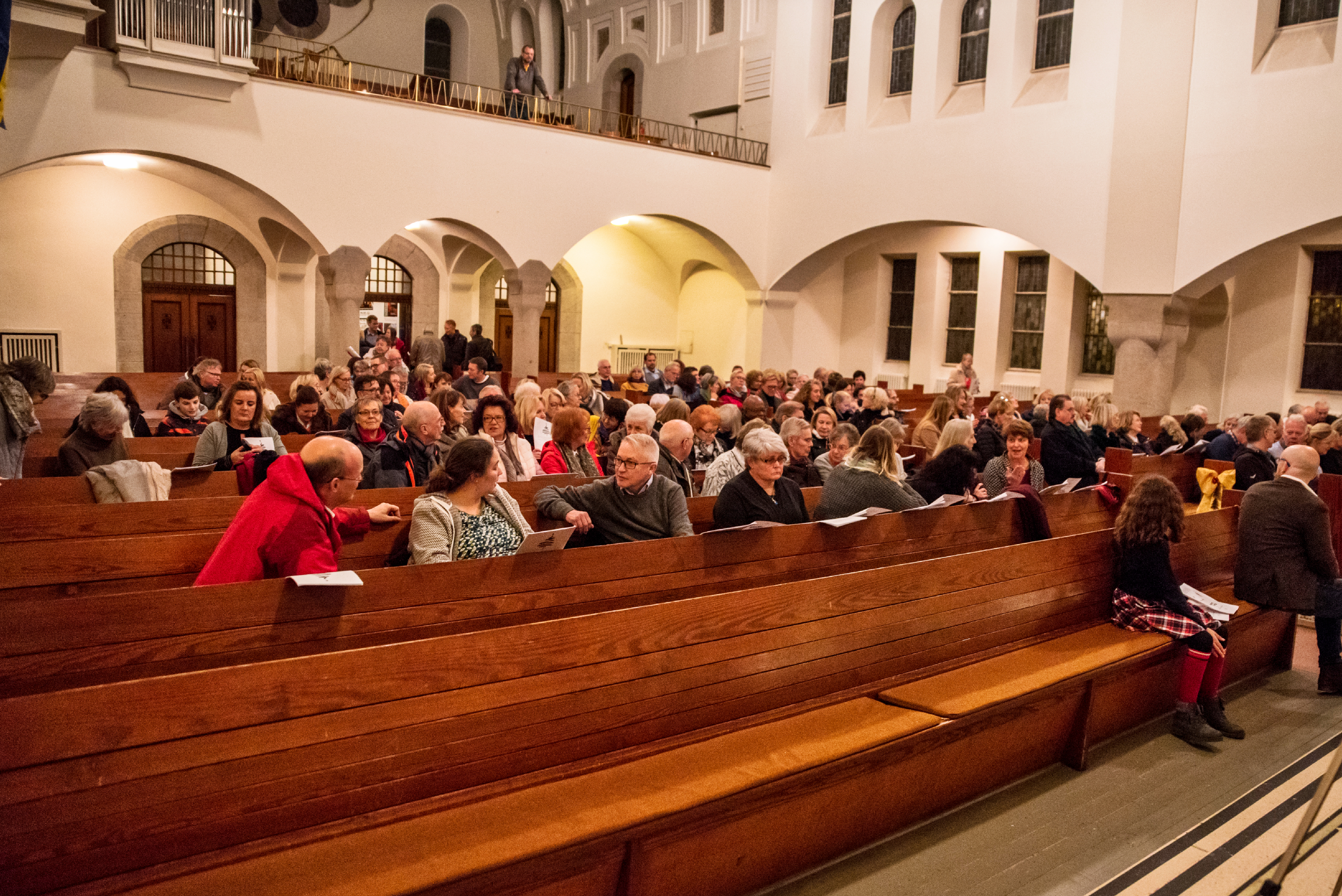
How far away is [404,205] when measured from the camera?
40.3 ft

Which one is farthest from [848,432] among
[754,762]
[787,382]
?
[787,382]

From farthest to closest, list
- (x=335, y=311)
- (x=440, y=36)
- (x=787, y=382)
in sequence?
(x=440, y=36), (x=335, y=311), (x=787, y=382)

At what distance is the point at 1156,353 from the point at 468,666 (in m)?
11.6

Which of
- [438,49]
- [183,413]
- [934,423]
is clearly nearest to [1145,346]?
[934,423]

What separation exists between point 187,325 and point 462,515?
12.2m

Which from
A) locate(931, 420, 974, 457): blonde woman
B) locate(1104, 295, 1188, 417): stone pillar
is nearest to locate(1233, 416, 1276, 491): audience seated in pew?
locate(931, 420, 974, 457): blonde woman

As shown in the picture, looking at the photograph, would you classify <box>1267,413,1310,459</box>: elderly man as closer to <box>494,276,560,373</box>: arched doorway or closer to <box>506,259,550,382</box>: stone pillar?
<box>506,259,550,382</box>: stone pillar


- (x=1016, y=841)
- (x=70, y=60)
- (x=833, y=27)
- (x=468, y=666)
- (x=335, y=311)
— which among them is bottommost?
(x=1016, y=841)

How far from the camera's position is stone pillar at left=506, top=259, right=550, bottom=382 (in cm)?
1355

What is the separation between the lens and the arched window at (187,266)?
13633mm

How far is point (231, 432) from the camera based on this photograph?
5.06m

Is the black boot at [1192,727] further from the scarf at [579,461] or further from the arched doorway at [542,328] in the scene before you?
the arched doorway at [542,328]

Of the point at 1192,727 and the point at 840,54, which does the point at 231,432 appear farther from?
the point at 840,54

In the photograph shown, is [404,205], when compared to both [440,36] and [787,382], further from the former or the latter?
[440,36]
